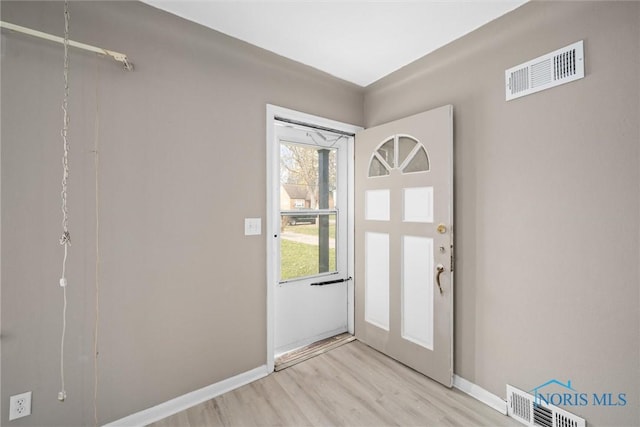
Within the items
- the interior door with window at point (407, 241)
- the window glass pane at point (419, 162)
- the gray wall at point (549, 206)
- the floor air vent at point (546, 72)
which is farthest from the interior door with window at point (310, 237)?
the floor air vent at point (546, 72)

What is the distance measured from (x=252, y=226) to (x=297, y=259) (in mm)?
676

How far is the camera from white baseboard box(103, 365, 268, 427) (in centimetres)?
165

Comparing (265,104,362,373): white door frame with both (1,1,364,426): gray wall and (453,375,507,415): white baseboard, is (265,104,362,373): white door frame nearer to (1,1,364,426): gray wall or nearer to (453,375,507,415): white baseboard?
(1,1,364,426): gray wall

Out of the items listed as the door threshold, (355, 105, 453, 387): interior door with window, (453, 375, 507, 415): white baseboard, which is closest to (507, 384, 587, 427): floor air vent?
(453, 375, 507, 415): white baseboard

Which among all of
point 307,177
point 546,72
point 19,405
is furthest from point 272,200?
point 546,72

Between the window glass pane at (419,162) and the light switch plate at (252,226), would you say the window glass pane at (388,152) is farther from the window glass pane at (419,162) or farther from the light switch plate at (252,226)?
the light switch plate at (252,226)

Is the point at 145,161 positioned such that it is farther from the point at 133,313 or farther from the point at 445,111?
the point at 445,111

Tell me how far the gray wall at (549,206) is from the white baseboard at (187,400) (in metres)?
1.54

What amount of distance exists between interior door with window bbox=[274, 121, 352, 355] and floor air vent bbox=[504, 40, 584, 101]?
1.43 metres

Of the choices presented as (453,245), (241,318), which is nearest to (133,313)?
(241,318)

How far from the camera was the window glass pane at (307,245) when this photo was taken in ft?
8.41

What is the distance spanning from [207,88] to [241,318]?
1.65 m

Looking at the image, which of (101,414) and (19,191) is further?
(101,414)

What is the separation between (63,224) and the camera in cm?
147
